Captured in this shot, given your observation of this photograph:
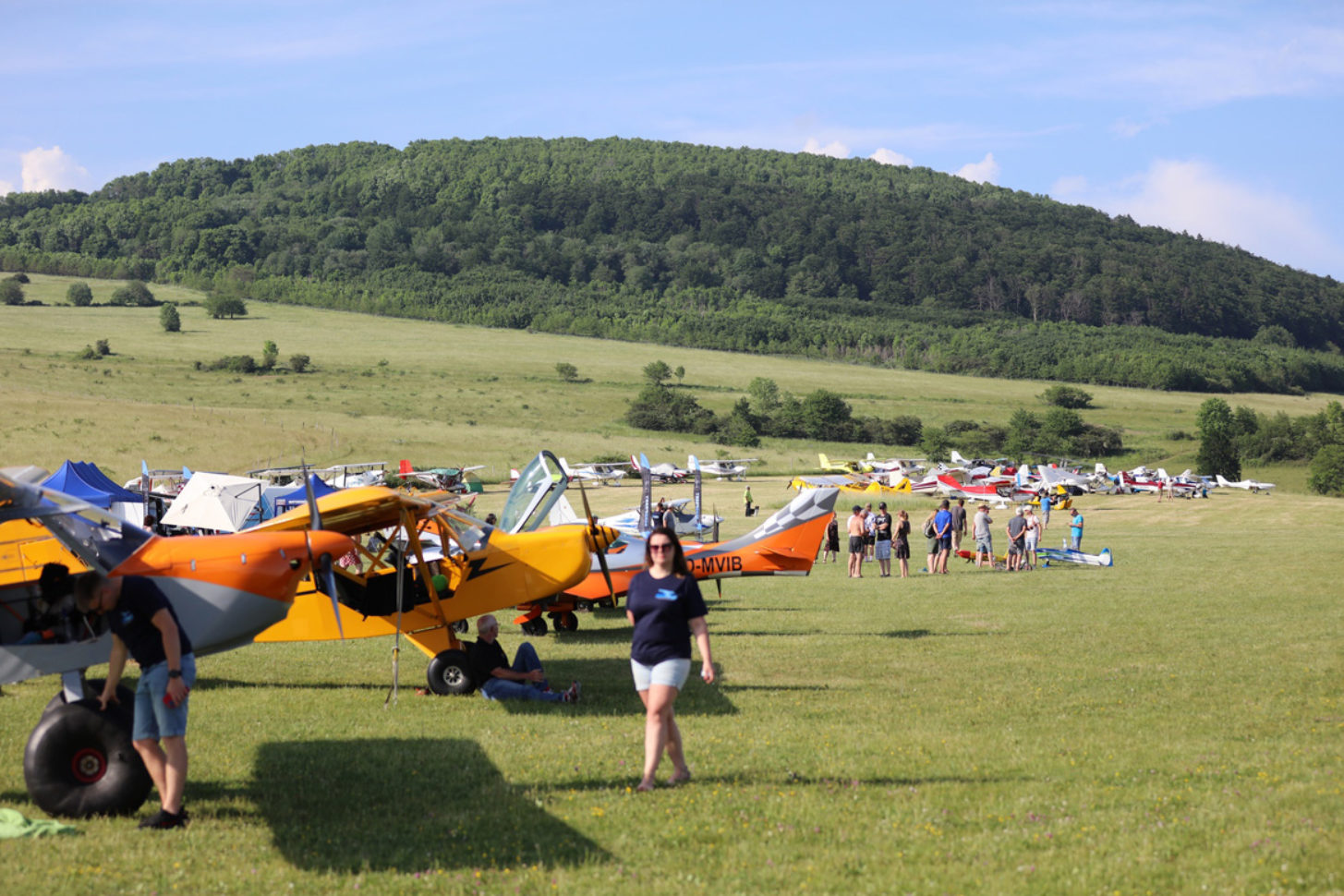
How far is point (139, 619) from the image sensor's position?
18.7ft

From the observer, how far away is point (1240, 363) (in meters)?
138

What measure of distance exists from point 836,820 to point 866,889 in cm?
110

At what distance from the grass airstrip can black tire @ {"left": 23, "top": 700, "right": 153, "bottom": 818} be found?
0.23 meters

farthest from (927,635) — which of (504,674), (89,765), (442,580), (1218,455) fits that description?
(1218,455)

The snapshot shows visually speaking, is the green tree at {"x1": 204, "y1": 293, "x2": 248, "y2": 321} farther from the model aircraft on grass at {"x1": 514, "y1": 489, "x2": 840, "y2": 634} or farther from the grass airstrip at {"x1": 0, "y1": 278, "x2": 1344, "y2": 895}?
the model aircraft on grass at {"x1": 514, "y1": 489, "x2": 840, "y2": 634}

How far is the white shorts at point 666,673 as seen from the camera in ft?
21.4

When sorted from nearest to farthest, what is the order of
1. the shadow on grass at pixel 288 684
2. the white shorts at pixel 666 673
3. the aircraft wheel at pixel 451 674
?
the white shorts at pixel 666 673, the aircraft wheel at pixel 451 674, the shadow on grass at pixel 288 684

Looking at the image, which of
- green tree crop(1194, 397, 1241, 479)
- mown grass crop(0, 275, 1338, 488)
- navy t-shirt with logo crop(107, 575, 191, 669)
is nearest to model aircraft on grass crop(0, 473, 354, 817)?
navy t-shirt with logo crop(107, 575, 191, 669)

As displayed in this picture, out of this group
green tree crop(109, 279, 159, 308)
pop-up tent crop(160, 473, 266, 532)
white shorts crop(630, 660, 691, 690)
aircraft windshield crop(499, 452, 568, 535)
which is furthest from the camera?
green tree crop(109, 279, 159, 308)

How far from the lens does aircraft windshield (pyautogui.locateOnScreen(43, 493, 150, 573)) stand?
6680 mm

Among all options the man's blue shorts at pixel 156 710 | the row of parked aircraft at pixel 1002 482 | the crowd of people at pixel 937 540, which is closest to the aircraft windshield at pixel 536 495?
the man's blue shorts at pixel 156 710

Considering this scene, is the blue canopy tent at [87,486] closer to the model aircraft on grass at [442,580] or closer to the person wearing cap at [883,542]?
the model aircraft on grass at [442,580]

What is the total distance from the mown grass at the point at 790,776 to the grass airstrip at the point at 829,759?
0.10ft

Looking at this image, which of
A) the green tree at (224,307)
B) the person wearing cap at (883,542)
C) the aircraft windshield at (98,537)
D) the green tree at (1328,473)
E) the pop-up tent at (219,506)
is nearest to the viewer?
the aircraft windshield at (98,537)
